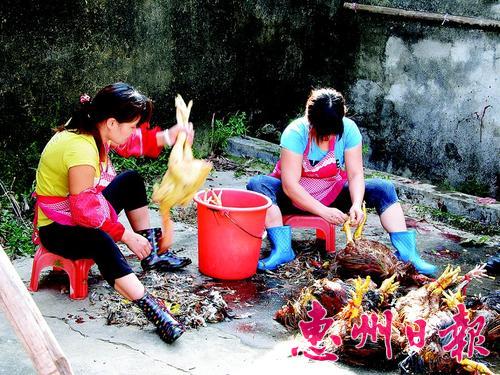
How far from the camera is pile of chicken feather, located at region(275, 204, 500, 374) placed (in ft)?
11.2

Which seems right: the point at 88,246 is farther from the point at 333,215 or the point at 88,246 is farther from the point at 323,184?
the point at 323,184

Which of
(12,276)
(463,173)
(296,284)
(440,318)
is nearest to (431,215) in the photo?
(463,173)

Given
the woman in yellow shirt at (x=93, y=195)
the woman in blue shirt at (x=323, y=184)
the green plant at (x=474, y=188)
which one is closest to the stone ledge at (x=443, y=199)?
the green plant at (x=474, y=188)

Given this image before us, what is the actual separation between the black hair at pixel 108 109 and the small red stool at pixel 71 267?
66 centimetres

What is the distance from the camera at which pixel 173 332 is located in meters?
3.55

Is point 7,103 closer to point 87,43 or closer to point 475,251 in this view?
point 87,43

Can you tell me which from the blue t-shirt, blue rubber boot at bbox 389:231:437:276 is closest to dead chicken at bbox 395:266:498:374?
blue rubber boot at bbox 389:231:437:276

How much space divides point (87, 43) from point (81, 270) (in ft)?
8.89

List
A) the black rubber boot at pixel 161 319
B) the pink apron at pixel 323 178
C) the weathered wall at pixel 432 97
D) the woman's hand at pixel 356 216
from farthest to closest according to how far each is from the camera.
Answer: the weathered wall at pixel 432 97, the pink apron at pixel 323 178, the woman's hand at pixel 356 216, the black rubber boot at pixel 161 319

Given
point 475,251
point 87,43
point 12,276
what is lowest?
point 475,251

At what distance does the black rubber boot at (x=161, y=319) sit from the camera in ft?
11.7

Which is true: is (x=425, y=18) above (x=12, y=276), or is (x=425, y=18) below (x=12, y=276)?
above

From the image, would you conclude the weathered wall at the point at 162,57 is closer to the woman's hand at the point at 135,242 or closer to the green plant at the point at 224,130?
the green plant at the point at 224,130

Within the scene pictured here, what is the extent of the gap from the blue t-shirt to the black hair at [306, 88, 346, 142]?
0.15 metres
